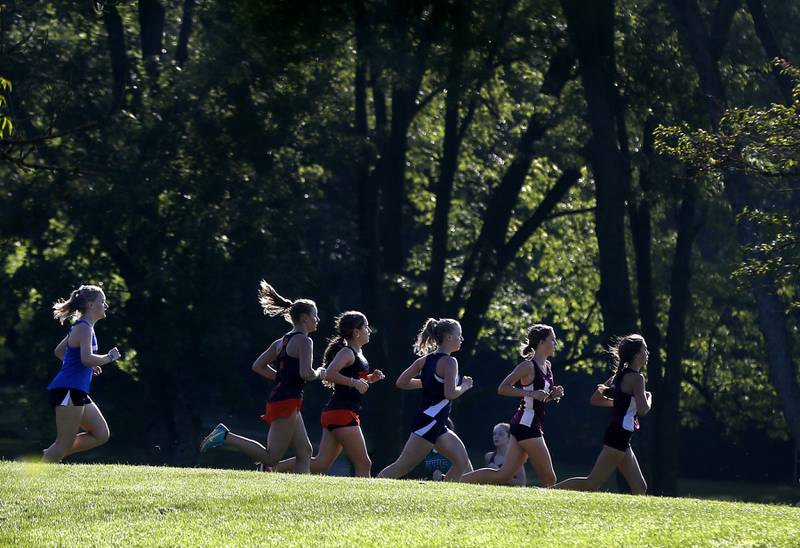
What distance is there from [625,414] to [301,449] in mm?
3321

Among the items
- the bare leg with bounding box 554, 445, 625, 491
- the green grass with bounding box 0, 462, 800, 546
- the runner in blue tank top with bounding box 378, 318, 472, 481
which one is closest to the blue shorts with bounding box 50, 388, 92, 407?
the green grass with bounding box 0, 462, 800, 546

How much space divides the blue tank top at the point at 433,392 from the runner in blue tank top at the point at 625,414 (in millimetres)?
1541

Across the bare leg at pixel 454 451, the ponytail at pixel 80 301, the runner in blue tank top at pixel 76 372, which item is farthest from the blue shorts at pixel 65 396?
the bare leg at pixel 454 451

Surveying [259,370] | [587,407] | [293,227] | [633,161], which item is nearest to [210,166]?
[293,227]

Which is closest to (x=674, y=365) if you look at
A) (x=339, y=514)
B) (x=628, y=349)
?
(x=628, y=349)

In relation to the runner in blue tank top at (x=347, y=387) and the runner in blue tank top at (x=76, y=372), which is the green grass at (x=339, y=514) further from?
the runner in blue tank top at (x=347, y=387)

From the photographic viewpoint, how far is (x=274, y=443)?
14445 millimetres

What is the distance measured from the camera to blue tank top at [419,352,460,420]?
14.0m

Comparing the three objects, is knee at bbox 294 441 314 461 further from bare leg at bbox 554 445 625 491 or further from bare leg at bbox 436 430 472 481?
bare leg at bbox 554 445 625 491

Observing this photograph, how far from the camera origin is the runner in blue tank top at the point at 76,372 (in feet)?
45.1

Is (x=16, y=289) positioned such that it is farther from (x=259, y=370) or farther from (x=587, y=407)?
(x=587, y=407)

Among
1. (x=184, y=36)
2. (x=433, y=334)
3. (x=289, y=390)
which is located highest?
(x=184, y=36)

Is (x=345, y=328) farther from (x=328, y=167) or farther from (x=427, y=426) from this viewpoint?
(x=328, y=167)

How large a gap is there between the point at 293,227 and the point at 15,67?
582 cm
